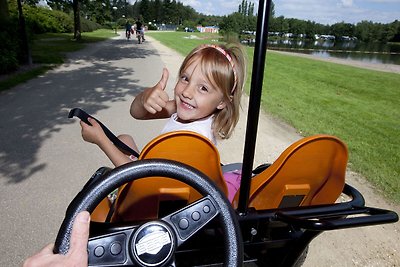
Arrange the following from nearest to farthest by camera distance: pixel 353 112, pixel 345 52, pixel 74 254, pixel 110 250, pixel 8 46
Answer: pixel 74 254, pixel 110 250, pixel 353 112, pixel 8 46, pixel 345 52

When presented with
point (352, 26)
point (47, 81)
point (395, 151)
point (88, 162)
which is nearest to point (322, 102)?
point (395, 151)

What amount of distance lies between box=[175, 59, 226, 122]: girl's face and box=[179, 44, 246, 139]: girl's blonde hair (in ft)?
0.10

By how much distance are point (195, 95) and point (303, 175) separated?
2.56 ft

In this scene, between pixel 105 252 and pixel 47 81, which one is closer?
pixel 105 252

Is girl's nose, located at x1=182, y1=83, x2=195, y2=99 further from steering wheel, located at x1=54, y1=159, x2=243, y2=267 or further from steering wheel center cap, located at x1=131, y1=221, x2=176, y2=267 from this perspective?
steering wheel center cap, located at x1=131, y1=221, x2=176, y2=267

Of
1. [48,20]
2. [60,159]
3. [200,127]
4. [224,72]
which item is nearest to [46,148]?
[60,159]

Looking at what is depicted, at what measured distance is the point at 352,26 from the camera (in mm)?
96062

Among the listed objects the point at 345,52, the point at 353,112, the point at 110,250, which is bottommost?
the point at 345,52

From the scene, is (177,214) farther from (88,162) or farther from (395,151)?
(395,151)

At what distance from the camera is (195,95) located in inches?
76.0

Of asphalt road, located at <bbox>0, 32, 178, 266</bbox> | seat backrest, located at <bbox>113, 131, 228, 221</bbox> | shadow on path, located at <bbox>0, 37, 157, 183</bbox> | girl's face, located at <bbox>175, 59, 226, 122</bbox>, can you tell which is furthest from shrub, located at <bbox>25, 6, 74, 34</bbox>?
seat backrest, located at <bbox>113, 131, 228, 221</bbox>

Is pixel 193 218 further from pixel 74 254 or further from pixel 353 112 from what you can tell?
pixel 353 112

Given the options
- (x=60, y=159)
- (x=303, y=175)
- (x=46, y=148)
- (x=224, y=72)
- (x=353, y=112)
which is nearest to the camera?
(x=303, y=175)

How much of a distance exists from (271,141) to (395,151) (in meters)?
1.87
